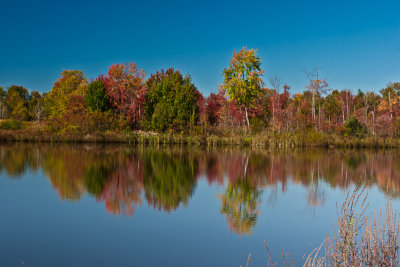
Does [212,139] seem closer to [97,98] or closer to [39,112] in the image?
[97,98]

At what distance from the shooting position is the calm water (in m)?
6.31

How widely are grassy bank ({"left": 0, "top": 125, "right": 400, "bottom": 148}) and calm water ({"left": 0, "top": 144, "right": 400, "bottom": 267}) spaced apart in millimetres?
15973

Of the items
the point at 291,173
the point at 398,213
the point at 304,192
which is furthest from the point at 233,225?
the point at 291,173

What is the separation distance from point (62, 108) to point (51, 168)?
38372 millimetres

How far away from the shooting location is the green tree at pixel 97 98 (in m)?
40.6

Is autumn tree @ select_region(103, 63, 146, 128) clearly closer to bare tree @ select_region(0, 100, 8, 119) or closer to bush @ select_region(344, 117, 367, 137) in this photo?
bush @ select_region(344, 117, 367, 137)

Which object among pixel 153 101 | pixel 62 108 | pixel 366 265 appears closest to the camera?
pixel 366 265

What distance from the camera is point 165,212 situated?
9.04 meters

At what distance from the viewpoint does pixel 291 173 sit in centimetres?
1611

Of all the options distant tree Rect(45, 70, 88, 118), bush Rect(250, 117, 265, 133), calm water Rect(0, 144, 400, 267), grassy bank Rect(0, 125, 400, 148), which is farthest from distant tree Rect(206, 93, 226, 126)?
calm water Rect(0, 144, 400, 267)

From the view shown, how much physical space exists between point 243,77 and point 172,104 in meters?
7.58

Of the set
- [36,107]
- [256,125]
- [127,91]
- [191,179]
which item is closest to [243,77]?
[256,125]

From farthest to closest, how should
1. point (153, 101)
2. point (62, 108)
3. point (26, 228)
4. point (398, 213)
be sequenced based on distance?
1. point (62, 108)
2. point (153, 101)
3. point (398, 213)
4. point (26, 228)

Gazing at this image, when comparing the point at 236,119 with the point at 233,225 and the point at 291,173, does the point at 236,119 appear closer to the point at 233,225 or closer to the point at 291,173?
the point at 291,173
